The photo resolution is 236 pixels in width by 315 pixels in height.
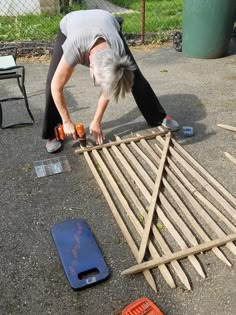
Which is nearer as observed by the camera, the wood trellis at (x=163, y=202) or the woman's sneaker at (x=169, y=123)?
the wood trellis at (x=163, y=202)

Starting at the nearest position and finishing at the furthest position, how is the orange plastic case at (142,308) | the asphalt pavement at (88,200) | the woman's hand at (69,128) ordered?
the orange plastic case at (142,308)
the asphalt pavement at (88,200)
the woman's hand at (69,128)

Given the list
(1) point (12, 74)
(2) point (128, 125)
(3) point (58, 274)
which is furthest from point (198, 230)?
(1) point (12, 74)

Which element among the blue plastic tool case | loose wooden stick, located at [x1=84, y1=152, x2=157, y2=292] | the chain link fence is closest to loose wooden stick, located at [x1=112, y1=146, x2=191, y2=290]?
loose wooden stick, located at [x1=84, y1=152, x2=157, y2=292]

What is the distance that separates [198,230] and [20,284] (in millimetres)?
1348

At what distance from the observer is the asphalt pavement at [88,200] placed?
2.38 metres

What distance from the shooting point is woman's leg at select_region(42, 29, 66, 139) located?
133 inches

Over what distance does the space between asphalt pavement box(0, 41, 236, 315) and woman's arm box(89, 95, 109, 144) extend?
0.29 meters

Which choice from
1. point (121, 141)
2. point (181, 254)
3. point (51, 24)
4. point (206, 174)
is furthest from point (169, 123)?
point (51, 24)

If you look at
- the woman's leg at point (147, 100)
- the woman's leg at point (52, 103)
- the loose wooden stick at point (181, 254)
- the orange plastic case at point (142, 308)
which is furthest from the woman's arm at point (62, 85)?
the orange plastic case at point (142, 308)

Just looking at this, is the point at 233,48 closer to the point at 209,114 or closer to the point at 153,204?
the point at 209,114

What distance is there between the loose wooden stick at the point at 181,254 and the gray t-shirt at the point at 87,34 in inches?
59.2

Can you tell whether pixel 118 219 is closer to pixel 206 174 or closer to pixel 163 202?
pixel 163 202

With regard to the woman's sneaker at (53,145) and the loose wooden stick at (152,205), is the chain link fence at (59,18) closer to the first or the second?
the woman's sneaker at (53,145)

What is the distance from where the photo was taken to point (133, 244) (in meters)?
2.72
